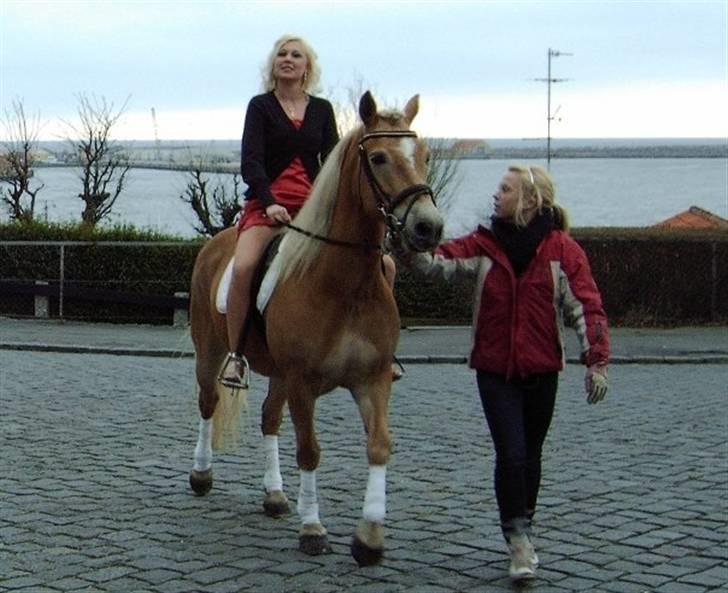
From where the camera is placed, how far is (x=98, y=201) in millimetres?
35344

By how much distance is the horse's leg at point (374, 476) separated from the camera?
23.5ft

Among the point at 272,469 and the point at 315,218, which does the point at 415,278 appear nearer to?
the point at 272,469

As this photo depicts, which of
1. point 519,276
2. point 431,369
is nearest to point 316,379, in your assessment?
point 519,276

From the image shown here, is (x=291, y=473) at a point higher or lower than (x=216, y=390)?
lower

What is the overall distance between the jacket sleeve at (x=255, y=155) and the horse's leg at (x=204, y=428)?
1.64m

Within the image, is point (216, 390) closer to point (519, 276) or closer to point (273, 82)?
point (273, 82)

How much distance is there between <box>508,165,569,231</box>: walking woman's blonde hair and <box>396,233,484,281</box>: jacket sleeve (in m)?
0.28

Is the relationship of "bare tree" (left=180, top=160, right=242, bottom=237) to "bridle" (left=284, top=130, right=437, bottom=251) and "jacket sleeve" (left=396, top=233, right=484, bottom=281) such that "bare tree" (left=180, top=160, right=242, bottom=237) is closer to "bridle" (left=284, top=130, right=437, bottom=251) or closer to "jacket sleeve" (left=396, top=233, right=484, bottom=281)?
"bridle" (left=284, top=130, right=437, bottom=251)

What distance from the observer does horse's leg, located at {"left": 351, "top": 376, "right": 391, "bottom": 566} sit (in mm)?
7160

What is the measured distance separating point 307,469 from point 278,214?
143 cm

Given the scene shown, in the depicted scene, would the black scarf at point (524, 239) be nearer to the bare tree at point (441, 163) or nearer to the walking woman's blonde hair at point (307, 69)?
the walking woman's blonde hair at point (307, 69)

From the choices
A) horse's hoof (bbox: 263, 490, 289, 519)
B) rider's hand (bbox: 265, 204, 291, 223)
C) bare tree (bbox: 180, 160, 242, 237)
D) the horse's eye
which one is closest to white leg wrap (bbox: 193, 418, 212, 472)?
horse's hoof (bbox: 263, 490, 289, 519)

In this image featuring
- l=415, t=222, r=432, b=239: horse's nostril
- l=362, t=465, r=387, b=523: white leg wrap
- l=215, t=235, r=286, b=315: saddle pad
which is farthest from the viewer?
l=215, t=235, r=286, b=315: saddle pad

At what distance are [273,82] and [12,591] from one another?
11.4 ft
